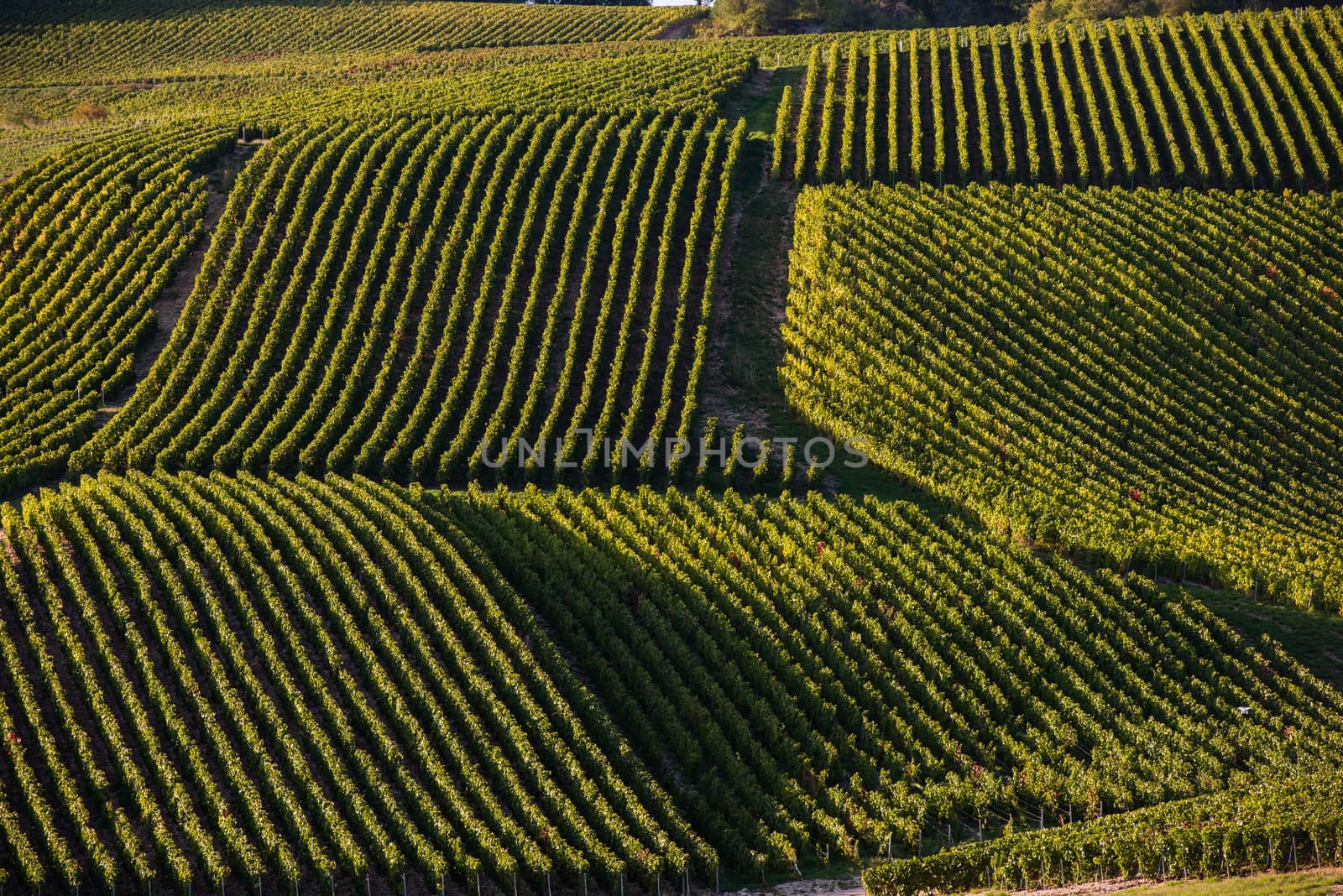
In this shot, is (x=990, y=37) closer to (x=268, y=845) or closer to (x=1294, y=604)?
(x=1294, y=604)

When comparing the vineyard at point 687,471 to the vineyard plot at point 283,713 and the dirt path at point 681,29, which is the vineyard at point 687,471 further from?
the dirt path at point 681,29

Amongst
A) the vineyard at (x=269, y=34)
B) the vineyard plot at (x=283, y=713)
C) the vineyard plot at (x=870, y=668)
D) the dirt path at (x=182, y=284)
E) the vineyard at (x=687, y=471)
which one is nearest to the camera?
the vineyard plot at (x=283, y=713)

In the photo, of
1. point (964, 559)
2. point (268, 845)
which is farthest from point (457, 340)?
point (268, 845)

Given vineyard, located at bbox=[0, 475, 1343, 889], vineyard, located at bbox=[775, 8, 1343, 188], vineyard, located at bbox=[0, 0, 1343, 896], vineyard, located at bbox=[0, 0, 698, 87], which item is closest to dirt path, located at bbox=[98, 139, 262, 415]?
vineyard, located at bbox=[0, 0, 1343, 896]

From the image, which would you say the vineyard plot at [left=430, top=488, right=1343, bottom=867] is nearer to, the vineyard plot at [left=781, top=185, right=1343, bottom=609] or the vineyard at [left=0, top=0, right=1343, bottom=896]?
the vineyard at [left=0, top=0, right=1343, bottom=896]

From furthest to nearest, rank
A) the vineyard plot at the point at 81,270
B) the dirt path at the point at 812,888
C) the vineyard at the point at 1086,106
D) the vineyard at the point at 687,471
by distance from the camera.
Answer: the vineyard at the point at 1086,106
the vineyard plot at the point at 81,270
the vineyard at the point at 687,471
the dirt path at the point at 812,888

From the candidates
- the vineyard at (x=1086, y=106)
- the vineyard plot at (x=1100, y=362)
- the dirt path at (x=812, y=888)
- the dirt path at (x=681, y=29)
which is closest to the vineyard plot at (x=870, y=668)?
the dirt path at (x=812, y=888)

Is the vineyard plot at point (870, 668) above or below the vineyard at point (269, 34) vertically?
below
